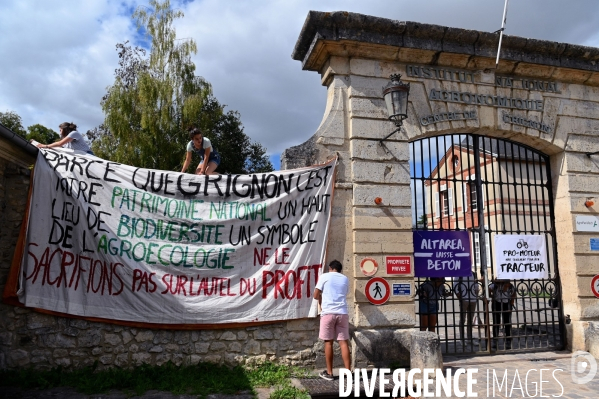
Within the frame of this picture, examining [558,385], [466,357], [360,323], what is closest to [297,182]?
[360,323]

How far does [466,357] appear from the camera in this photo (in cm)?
695

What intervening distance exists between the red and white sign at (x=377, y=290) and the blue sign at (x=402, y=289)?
104mm

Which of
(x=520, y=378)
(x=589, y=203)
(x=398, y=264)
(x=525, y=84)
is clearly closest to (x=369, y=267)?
(x=398, y=264)

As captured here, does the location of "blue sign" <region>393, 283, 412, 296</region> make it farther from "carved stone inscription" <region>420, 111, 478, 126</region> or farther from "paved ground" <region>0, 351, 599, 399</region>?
"carved stone inscription" <region>420, 111, 478, 126</region>

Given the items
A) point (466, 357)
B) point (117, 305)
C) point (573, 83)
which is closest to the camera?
point (117, 305)

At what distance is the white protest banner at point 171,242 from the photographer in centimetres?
566

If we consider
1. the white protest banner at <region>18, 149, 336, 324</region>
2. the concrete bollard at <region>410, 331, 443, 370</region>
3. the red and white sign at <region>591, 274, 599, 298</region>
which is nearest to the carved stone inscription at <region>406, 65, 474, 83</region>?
the white protest banner at <region>18, 149, 336, 324</region>

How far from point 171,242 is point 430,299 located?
4164 millimetres

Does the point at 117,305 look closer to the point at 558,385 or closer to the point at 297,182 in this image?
the point at 297,182

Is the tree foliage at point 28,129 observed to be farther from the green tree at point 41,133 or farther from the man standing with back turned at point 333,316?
the man standing with back turned at point 333,316

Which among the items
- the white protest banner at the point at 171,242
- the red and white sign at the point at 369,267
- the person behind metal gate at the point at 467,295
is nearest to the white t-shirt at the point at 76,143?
the white protest banner at the point at 171,242

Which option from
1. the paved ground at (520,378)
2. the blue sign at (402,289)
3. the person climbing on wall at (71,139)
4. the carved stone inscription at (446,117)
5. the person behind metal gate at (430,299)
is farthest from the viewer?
the carved stone inscription at (446,117)

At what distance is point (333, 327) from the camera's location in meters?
5.67

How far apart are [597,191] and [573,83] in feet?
6.86
